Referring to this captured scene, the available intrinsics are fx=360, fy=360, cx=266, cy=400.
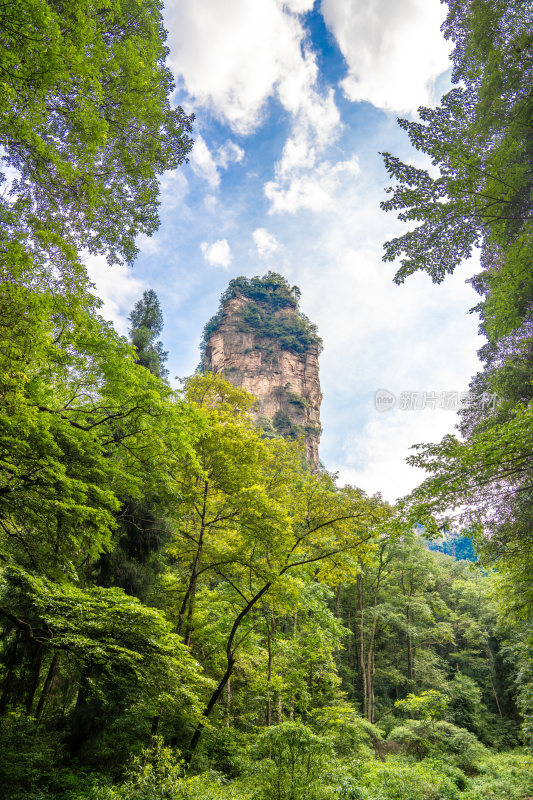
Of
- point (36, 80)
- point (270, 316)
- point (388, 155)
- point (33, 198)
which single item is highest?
point (270, 316)

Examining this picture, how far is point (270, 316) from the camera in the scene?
56500 millimetres

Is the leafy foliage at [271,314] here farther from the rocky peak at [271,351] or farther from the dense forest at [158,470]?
the dense forest at [158,470]

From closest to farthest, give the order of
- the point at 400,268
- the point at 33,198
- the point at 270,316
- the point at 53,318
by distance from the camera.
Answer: the point at 53,318 → the point at 33,198 → the point at 400,268 → the point at 270,316

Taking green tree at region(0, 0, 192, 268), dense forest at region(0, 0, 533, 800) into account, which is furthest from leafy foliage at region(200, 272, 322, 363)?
green tree at region(0, 0, 192, 268)

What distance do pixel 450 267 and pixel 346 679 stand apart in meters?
21.1

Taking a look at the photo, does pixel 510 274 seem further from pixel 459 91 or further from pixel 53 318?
pixel 53 318

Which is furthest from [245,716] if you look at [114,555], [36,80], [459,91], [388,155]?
[459,91]

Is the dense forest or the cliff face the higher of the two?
the cliff face

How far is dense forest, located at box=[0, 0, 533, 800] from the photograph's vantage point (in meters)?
3.85

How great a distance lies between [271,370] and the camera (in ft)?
168

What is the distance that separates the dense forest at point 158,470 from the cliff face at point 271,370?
37274 mm

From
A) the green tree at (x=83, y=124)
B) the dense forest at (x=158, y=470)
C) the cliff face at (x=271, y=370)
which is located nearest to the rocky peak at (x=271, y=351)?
the cliff face at (x=271, y=370)

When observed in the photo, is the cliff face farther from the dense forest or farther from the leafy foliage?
the dense forest

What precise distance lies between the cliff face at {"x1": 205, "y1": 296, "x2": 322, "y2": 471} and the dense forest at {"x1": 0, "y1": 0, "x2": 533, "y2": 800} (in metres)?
37.3
